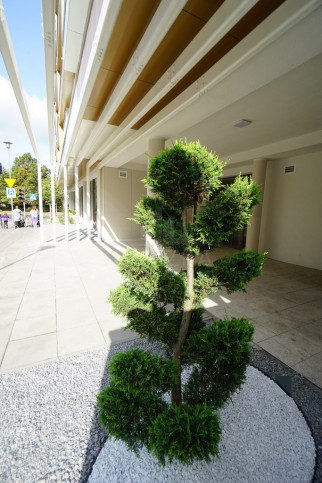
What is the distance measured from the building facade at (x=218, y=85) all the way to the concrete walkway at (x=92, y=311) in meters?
2.53

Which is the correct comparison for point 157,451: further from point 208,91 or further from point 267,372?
point 208,91

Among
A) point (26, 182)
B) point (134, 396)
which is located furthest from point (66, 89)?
point (26, 182)

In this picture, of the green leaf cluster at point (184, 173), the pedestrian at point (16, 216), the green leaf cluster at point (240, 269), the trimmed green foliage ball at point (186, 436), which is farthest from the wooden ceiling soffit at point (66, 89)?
the pedestrian at point (16, 216)

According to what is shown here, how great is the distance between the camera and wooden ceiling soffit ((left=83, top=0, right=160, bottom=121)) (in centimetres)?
261

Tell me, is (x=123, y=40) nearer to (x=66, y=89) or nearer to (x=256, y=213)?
(x=66, y=89)

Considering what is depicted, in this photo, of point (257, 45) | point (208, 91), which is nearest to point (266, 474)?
point (257, 45)

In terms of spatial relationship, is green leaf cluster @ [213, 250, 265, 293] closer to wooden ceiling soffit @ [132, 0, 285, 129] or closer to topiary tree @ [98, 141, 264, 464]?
topiary tree @ [98, 141, 264, 464]

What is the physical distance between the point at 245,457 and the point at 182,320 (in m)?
1.02

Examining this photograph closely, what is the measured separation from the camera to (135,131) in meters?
5.70

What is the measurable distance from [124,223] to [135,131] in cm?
568

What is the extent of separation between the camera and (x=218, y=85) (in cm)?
299

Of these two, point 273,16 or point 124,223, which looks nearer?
point 273,16

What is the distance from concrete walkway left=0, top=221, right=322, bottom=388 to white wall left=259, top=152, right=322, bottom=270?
0.83m

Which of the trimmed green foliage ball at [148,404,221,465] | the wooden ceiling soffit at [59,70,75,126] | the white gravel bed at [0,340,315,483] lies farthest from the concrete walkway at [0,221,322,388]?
the wooden ceiling soffit at [59,70,75,126]
